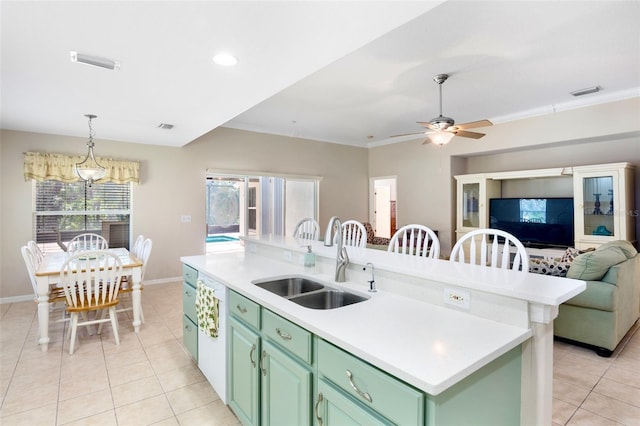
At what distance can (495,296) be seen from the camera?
4.50 ft

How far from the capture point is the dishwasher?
211cm

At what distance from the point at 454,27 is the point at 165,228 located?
A: 496 centimetres

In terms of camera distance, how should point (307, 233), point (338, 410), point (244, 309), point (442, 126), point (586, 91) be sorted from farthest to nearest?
point (307, 233)
point (586, 91)
point (442, 126)
point (244, 309)
point (338, 410)

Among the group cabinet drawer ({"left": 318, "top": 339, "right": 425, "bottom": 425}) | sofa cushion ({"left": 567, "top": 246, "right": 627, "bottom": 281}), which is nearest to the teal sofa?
sofa cushion ({"left": 567, "top": 246, "right": 627, "bottom": 281})

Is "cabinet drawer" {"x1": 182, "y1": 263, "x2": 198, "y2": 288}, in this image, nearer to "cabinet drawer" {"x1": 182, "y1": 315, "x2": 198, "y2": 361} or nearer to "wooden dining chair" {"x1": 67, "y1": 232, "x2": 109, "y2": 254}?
"cabinet drawer" {"x1": 182, "y1": 315, "x2": 198, "y2": 361}

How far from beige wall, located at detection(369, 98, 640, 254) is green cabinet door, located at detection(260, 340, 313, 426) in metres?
5.14

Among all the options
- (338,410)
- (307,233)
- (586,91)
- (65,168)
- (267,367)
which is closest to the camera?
(338,410)

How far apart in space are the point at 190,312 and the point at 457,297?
207 cm

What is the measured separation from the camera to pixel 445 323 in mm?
1367

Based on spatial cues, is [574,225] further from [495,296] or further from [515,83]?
[495,296]

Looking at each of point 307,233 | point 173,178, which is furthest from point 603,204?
point 173,178

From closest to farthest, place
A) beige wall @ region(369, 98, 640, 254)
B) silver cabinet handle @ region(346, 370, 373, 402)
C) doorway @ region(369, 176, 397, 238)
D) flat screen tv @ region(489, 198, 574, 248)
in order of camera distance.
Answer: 1. silver cabinet handle @ region(346, 370, 373, 402)
2. beige wall @ region(369, 98, 640, 254)
3. flat screen tv @ region(489, 198, 574, 248)
4. doorway @ region(369, 176, 397, 238)

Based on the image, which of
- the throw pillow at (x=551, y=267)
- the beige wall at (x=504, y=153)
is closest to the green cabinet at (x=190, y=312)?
the throw pillow at (x=551, y=267)

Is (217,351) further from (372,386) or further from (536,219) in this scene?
(536,219)
